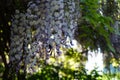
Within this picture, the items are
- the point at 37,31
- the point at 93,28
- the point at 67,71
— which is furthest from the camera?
the point at 67,71

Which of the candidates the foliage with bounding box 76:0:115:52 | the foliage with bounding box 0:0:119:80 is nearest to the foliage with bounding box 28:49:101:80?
the foliage with bounding box 76:0:115:52

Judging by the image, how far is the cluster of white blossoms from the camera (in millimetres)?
2805

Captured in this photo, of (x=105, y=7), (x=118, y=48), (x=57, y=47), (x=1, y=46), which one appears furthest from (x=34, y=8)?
(x=118, y=48)

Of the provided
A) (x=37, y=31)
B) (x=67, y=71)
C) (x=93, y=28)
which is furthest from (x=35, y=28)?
(x=67, y=71)

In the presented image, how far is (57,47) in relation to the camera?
2.87m

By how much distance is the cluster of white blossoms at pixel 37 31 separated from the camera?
2.80 metres

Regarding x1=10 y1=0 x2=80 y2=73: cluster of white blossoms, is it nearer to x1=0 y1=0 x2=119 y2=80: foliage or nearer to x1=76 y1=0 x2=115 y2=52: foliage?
x1=0 y1=0 x2=119 y2=80: foliage

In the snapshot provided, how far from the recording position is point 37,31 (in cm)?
283

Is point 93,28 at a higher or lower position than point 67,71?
higher

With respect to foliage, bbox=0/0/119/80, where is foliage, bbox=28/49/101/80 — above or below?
below

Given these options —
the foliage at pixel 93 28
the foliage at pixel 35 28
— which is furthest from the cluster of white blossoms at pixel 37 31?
the foliage at pixel 93 28

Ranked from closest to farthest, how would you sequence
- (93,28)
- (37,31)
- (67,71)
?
(37,31)
(93,28)
(67,71)

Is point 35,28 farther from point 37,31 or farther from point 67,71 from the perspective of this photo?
point 67,71

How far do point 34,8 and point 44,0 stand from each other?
104mm
